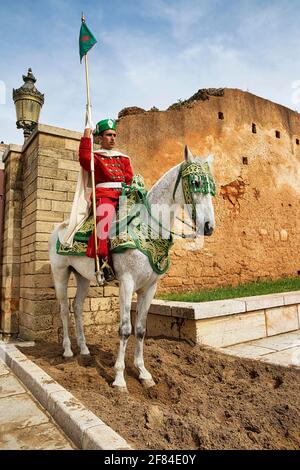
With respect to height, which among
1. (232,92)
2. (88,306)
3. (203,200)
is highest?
(232,92)

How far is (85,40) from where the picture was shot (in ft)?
11.2

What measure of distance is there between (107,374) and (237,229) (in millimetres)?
6573

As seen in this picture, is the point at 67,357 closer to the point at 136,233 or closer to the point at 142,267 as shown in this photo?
the point at 142,267

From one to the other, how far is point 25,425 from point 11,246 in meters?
3.65

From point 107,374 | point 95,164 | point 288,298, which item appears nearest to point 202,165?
point 95,164

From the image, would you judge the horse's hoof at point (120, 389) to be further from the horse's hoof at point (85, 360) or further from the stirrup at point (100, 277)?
the stirrup at point (100, 277)

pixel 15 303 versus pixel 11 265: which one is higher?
pixel 11 265

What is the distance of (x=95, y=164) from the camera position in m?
3.29

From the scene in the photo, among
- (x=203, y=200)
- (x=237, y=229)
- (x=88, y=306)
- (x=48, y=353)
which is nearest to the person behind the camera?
(x=203, y=200)

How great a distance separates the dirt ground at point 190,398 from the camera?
1.97 meters

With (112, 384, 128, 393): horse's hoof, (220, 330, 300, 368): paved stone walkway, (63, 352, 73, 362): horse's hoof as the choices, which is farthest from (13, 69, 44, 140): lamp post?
(220, 330, 300, 368): paved stone walkway

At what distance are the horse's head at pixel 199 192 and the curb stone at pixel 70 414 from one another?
5.21 ft

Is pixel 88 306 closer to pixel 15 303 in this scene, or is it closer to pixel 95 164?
pixel 15 303

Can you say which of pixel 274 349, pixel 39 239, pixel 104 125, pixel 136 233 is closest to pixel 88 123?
pixel 104 125
